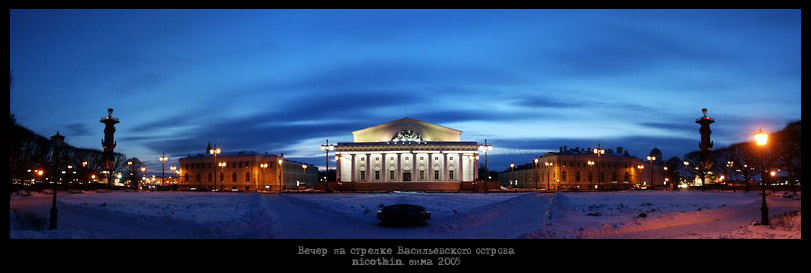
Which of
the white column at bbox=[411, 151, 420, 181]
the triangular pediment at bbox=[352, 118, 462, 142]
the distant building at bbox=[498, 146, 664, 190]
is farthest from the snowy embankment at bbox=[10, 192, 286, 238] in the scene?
the distant building at bbox=[498, 146, 664, 190]

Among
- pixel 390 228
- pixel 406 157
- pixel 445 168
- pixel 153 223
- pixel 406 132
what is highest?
pixel 406 132

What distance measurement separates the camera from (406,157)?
346 feet

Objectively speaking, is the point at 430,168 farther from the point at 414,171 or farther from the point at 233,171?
the point at 233,171

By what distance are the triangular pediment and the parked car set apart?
79483 millimetres

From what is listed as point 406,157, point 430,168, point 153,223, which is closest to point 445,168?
point 430,168

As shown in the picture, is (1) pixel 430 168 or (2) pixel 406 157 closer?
(1) pixel 430 168

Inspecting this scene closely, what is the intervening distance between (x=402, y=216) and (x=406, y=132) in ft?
265

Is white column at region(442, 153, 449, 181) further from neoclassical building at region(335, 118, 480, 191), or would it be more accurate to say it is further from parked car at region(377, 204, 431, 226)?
parked car at region(377, 204, 431, 226)

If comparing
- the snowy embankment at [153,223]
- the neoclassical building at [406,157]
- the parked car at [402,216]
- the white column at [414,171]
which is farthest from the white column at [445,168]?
the parked car at [402,216]

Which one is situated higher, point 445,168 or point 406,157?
point 406,157

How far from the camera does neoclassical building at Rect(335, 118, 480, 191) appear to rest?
341 feet
